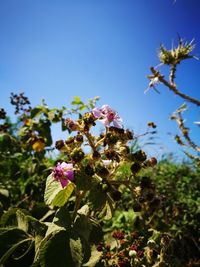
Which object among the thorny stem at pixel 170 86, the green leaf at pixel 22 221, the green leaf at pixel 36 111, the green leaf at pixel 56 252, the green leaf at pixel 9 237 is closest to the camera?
the green leaf at pixel 56 252

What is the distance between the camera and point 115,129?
5.90ft

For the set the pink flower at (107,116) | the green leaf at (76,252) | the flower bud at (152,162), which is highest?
the pink flower at (107,116)

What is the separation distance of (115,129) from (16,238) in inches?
31.3

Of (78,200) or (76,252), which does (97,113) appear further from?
(76,252)

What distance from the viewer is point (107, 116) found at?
1.92 m

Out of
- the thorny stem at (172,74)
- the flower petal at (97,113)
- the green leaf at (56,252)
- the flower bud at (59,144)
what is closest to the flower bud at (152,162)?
the flower petal at (97,113)

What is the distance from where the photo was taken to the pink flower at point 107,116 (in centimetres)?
189

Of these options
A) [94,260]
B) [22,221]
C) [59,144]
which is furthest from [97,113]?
[94,260]

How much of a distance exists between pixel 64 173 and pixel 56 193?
12 cm

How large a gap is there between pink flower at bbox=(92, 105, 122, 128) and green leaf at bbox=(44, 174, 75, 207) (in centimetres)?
45

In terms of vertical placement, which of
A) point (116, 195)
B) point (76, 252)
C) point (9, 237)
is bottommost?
point (76, 252)

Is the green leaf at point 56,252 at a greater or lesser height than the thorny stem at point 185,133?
lesser

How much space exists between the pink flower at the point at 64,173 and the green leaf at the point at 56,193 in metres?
0.03

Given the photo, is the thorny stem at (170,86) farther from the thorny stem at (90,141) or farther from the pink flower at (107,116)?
the thorny stem at (90,141)
